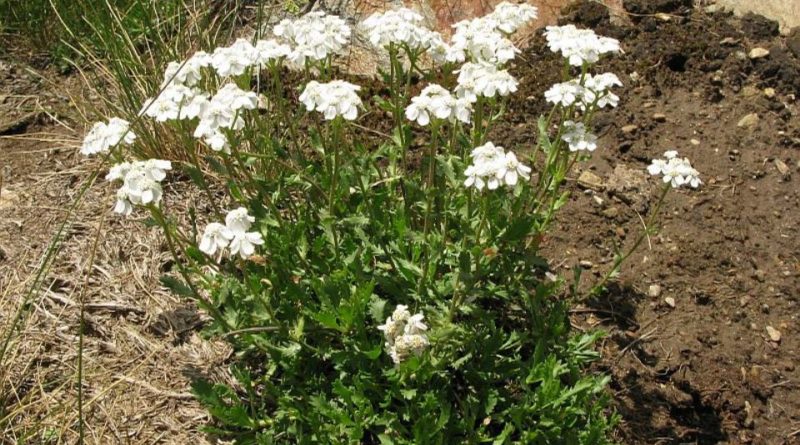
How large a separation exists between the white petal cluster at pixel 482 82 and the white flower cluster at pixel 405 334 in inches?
27.0

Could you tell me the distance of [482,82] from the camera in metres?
2.43

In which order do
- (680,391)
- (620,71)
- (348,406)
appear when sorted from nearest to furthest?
(348,406)
(680,391)
(620,71)

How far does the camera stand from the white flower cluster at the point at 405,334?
2.32 metres

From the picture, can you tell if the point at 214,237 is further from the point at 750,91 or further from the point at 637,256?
the point at 750,91

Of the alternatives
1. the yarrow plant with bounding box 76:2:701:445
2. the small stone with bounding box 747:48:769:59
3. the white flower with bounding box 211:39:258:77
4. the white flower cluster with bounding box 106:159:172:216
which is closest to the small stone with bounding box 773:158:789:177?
the small stone with bounding box 747:48:769:59

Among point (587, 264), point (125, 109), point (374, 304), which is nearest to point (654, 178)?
point (587, 264)

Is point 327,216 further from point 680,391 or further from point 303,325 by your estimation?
point 680,391

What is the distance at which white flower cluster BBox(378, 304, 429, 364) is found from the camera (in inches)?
91.3

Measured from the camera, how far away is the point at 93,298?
3404 millimetres

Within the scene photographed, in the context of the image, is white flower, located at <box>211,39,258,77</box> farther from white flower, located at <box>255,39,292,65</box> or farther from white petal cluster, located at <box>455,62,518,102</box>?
white petal cluster, located at <box>455,62,518,102</box>

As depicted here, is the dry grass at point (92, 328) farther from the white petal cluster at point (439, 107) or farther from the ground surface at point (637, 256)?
the white petal cluster at point (439, 107)

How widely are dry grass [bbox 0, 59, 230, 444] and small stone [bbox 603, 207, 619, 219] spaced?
186cm

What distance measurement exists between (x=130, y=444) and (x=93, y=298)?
2.44 ft

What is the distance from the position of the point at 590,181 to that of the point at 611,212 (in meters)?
Answer: 0.19
